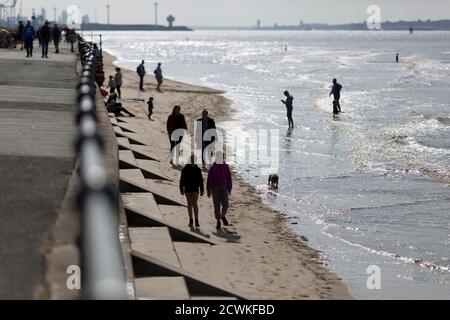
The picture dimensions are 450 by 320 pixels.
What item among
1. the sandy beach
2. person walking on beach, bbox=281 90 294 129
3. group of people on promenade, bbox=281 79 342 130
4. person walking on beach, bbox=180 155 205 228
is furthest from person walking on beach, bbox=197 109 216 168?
group of people on promenade, bbox=281 79 342 130

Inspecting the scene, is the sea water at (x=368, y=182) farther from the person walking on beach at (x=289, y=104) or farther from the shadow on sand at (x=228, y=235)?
the shadow on sand at (x=228, y=235)

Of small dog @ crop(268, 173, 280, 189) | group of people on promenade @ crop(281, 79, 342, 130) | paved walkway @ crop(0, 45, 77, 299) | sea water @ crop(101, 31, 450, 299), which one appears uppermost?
paved walkway @ crop(0, 45, 77, 299)

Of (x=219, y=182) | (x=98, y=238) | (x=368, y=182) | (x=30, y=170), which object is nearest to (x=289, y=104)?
(x=368, y=182)

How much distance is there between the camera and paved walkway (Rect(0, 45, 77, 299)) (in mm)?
5734

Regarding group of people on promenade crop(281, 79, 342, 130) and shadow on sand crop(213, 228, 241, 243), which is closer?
shadow on sand crop(213, 228, 241, 243)

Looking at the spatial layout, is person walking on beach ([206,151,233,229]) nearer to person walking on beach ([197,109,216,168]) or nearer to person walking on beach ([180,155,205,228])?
person walking on beach ([180,155,205,228])

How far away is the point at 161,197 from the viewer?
572 inches

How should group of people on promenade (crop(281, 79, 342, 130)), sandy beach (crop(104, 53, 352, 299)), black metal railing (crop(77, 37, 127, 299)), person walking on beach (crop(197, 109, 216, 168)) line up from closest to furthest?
black metal railing (crop(77, 37, 127, 299)) < sandy beach (crop(104, 53, 352, 299)) < person walking on beach (crop(197, 109, 216, 168)) < group of people on promenade (crop(281, 79, 342, 130))

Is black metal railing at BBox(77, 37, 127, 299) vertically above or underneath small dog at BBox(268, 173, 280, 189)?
above

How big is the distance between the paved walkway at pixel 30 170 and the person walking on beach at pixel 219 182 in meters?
2.26

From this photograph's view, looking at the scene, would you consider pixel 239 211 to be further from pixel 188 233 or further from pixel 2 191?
pixel 2 191

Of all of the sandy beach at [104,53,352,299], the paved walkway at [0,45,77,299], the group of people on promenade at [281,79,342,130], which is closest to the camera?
the paved walkway at [0,45,77,299]

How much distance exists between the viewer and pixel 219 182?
12875 millimetres

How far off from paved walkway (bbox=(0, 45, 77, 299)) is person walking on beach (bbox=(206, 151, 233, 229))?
7.41 feet
